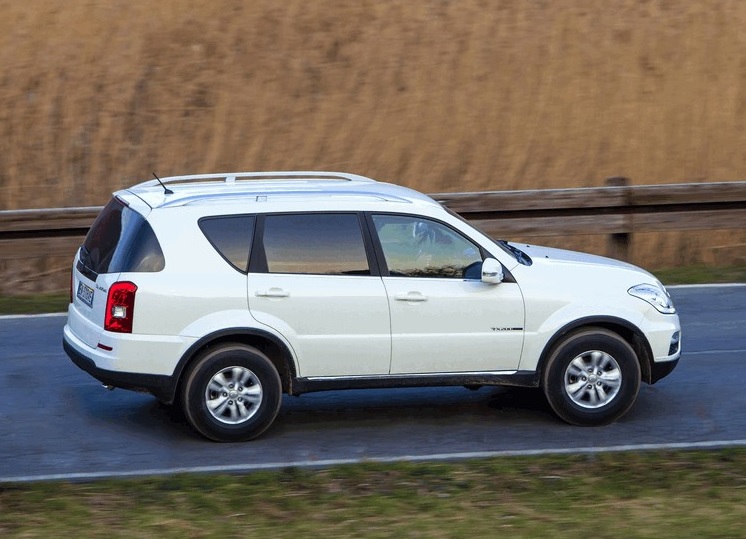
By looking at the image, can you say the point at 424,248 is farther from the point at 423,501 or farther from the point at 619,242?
the point at 619,242

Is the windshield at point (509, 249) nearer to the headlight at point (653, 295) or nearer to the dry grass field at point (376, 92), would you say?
the headlight at point (653, 295)

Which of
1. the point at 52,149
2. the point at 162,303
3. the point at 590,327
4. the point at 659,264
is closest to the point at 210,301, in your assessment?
the point at 162,303

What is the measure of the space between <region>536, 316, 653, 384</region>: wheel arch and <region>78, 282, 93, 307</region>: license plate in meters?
3.07

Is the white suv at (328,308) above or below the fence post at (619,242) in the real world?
below

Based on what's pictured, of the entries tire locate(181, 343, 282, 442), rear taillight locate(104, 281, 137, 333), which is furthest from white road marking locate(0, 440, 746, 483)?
rear taillight locate(104, 281, 137, 333)

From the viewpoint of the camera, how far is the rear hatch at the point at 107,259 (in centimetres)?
783

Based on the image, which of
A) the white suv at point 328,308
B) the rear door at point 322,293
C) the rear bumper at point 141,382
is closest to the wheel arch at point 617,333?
the white suv at point 328,308

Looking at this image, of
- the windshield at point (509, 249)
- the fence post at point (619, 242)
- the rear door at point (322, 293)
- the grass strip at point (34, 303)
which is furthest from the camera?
the fence post at point (619, 242)

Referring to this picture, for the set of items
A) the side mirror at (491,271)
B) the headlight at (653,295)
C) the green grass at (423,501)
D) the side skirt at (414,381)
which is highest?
the side mirror at (491,271)

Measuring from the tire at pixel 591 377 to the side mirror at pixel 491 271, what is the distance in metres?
0.67

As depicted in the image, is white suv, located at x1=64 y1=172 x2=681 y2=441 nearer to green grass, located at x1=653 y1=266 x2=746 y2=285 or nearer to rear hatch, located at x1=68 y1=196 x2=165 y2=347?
rear hatch, located at x1=68 y1=196 x2=165 y2=347

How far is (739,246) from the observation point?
56.6ft

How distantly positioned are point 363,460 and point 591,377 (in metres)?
1.87

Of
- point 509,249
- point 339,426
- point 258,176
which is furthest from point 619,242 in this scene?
point 339,426
